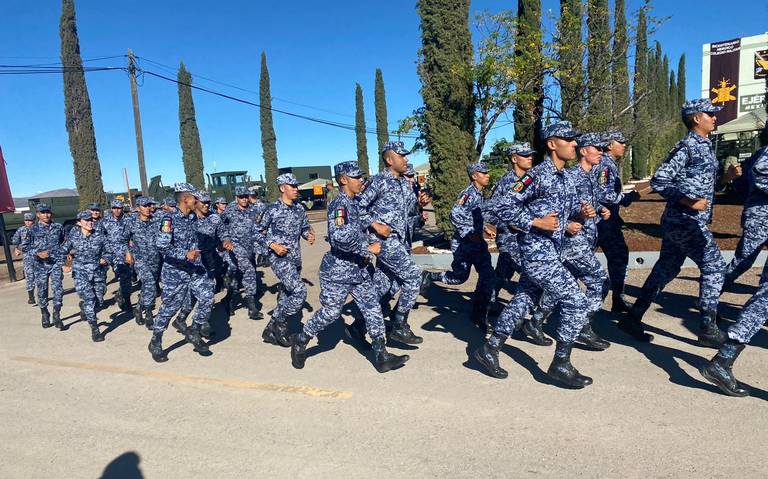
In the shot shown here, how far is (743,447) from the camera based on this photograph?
286cm

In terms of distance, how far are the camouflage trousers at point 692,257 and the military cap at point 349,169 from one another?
2.96m

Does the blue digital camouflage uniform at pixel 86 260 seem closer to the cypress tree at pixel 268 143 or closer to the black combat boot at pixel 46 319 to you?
the black combat boot at pixel 46 319

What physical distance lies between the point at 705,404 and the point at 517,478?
165 cm

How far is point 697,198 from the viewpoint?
420cm

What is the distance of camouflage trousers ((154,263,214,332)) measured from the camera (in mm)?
5371

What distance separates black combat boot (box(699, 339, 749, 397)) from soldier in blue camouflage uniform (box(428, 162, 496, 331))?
88.5 inches

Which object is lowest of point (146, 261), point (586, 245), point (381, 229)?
point (146, 261)

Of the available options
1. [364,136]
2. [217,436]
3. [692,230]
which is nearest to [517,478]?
[217,436]

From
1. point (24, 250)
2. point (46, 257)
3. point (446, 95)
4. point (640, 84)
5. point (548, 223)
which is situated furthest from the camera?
point (640, 84)

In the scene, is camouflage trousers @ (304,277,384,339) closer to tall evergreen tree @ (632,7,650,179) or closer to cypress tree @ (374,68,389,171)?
tall evergreen tree @ (632,7,650,179)

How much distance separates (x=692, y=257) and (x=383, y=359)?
9.99ft

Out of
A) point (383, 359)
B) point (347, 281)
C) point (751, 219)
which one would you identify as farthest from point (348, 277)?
point (751, 219)

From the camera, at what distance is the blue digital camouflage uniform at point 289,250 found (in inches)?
217

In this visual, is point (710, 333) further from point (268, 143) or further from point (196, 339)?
point (268, 143)
